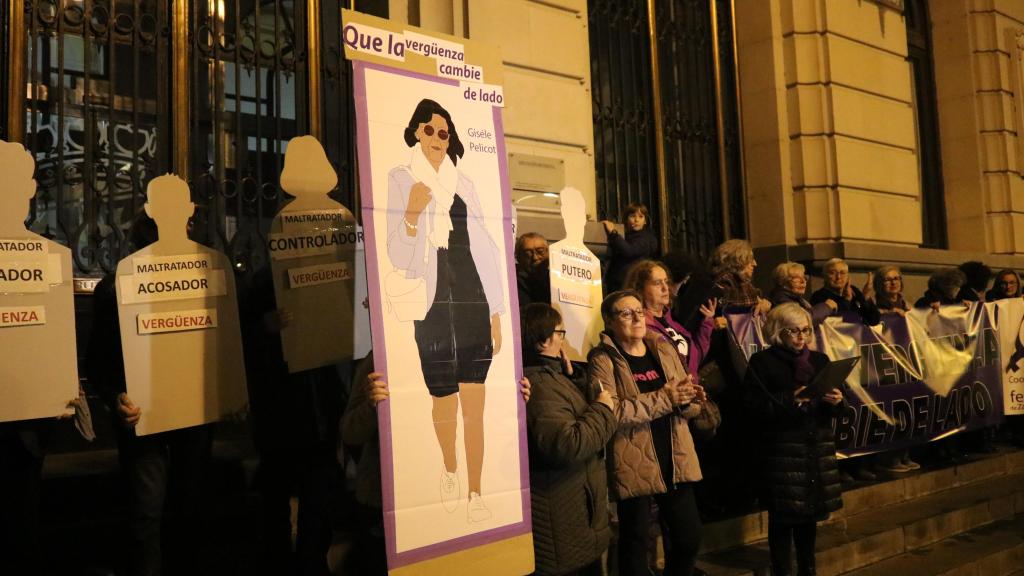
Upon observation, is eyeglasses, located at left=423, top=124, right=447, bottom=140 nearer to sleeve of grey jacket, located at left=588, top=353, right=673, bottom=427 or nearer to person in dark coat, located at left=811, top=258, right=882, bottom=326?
sleeve of grey jacket, located at left=588, top=353, right=673, bottom=427

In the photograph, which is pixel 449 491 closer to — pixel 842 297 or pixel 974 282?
pixel 842 297

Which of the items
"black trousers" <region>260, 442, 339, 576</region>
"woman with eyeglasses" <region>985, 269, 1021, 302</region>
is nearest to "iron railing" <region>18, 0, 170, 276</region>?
"black trousers" <region>260, 442, 339, 576</region>

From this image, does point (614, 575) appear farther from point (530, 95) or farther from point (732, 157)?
point (732, 157)

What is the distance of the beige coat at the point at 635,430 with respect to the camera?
4.38m

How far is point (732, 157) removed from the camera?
35.9 ft

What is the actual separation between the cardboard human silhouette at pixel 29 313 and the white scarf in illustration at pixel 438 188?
1559 millimetres

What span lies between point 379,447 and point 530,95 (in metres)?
5.03

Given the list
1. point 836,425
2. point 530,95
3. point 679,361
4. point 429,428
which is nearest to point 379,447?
point 429,428

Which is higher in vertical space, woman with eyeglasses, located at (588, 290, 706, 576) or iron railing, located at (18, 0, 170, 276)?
iron railing, located at (18, 0, 170, 276)

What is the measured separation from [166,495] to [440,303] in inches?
66.5

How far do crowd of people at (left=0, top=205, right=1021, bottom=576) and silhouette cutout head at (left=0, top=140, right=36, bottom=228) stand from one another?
51 cm

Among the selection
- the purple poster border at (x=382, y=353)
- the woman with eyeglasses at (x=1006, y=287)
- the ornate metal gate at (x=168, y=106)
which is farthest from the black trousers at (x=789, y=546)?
the woman with eyeglasses at (x=1006, y=287)

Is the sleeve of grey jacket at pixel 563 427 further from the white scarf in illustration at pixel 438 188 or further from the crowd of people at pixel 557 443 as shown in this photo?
the white scarf in illustration at pixel 438 188

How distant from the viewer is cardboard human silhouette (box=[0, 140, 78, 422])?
3816mm
